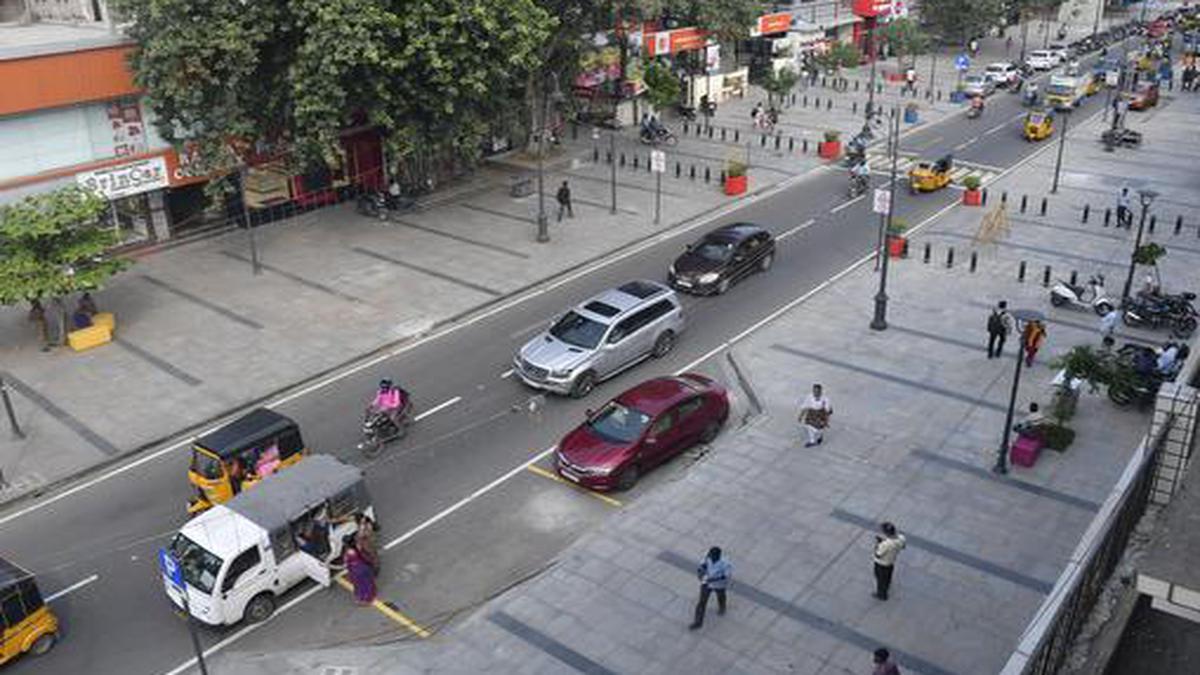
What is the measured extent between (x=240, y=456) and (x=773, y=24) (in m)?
52.6

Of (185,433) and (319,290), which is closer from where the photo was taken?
(185,433)

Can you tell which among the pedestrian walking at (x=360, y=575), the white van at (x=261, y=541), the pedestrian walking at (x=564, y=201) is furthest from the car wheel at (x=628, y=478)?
the pedestrian walking at (x=564, y=201)

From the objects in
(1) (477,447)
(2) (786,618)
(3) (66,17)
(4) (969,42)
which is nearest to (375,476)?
(1) (477,447)

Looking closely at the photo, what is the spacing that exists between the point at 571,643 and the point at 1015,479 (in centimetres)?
993

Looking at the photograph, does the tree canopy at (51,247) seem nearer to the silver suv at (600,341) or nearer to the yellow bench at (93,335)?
the yellow bench at (93,335)

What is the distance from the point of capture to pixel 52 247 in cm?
2600

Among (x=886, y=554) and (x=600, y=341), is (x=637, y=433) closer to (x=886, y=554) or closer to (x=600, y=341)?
(x=600, y=341)

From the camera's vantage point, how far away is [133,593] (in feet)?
57.6

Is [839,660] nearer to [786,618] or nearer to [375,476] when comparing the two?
[786,618]

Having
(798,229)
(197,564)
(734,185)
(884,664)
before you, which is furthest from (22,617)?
(734,185)

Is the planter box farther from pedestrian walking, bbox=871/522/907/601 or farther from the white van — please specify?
the white van

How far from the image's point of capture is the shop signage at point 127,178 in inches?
1238

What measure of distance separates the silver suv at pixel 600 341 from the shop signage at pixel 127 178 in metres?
15.5

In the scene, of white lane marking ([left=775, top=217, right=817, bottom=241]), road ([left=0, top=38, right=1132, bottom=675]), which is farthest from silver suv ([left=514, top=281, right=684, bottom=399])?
white lane marking ([left=775, top=217, right=817, bottom=241])
